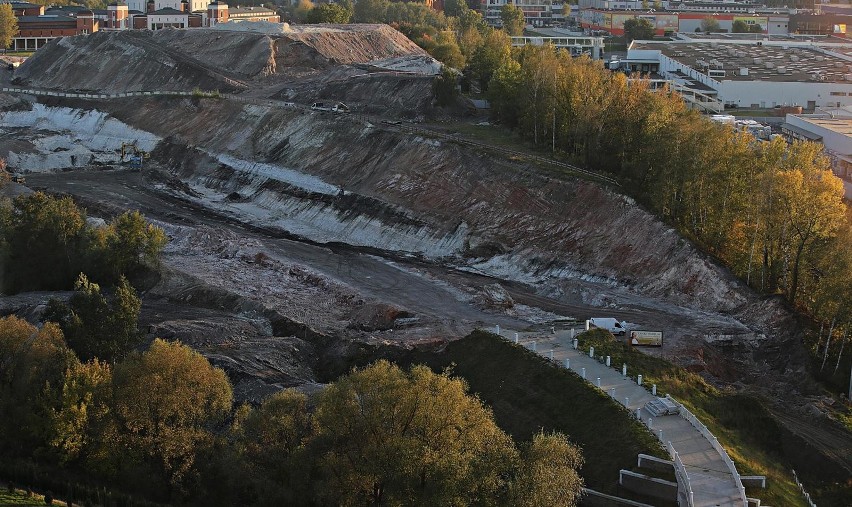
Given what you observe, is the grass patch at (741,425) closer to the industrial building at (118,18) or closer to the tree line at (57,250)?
the tree line at (57,250)

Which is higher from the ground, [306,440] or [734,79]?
[734,79]

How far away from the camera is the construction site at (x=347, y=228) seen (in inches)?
1896

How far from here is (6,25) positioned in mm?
139375

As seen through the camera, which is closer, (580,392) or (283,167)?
(580,392)

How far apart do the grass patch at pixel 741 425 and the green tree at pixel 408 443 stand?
8.26 meters

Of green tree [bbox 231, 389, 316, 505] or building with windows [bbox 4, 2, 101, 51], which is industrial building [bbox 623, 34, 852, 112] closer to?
building with windows [bbox 4, 2, 101, 51]

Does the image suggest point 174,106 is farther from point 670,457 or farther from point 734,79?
point 670,457

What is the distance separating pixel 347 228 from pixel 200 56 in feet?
165

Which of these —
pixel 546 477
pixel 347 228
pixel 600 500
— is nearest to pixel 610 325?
pixel 600 500

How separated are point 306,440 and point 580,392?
10425mm

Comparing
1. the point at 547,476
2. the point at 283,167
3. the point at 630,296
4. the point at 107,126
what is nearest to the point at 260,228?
the point at 283,167

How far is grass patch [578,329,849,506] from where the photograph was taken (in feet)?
110

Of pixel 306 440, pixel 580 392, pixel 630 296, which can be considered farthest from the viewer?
pixel 630 296

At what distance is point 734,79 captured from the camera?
10425 centimetres
